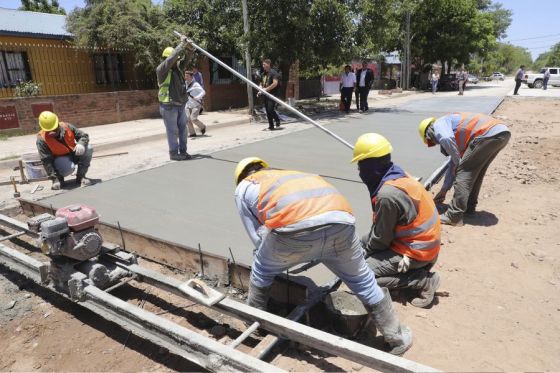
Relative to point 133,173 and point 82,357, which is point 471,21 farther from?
point 82,357

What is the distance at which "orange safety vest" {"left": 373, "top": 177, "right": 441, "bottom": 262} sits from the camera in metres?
2.75

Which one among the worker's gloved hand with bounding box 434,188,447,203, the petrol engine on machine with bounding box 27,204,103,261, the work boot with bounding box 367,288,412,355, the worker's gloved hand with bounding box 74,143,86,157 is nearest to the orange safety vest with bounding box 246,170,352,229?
the work boot with bounding box 367,288,412,355

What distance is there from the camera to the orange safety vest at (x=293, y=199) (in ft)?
7.03

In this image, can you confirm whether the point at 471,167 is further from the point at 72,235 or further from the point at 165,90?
the point at 165,90

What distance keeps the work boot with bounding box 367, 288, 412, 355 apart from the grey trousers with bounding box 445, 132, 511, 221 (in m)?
2.22

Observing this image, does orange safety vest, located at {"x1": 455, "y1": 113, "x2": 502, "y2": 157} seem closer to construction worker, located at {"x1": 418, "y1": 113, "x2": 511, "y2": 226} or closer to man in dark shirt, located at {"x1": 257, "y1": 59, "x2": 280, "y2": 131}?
construction worker, located at {"x1": 418, "y1": 113, "x2": 511, "y2": 226}

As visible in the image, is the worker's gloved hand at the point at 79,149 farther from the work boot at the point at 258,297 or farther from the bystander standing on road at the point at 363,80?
the bystander standing on road at the point at 363,80

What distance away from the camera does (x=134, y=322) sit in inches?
101

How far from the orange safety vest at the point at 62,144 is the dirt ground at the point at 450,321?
226 cm

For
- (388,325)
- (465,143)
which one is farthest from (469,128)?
(388,325)

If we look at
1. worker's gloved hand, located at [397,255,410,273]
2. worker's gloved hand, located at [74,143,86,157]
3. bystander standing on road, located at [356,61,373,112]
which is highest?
bystander standing on road, located at [356,61,373,112]

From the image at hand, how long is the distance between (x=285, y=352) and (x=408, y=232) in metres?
1.15

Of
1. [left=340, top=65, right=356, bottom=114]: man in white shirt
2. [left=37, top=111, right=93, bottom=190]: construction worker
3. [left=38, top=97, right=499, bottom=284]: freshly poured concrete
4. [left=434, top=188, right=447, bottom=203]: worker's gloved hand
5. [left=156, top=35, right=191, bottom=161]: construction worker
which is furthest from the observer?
[left=340, top=65, right=356, bottom=114]: man in white shirt

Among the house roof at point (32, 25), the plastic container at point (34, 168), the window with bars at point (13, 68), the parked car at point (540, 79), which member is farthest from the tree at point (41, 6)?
the parked car at point (540, 79)
